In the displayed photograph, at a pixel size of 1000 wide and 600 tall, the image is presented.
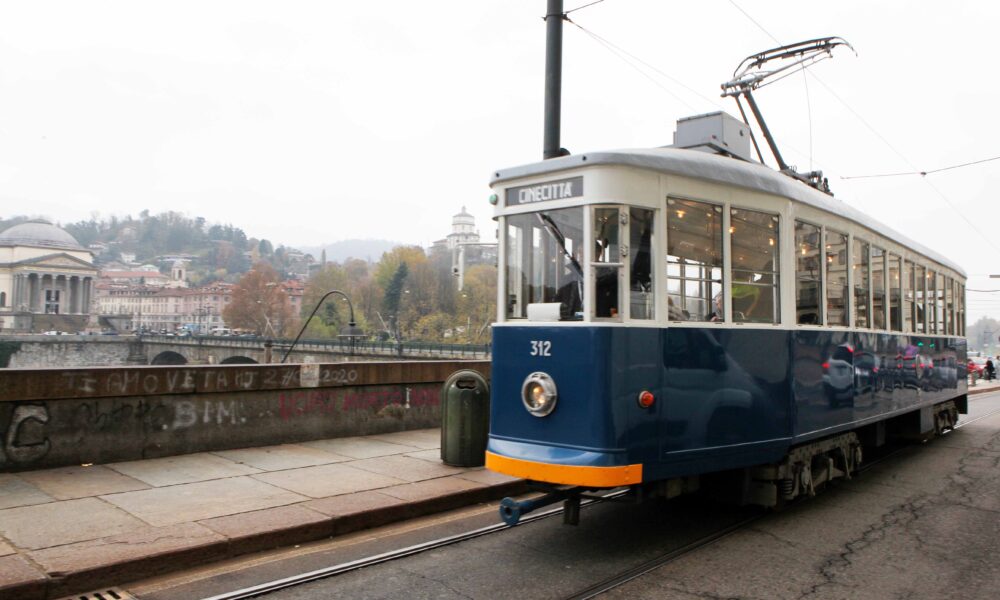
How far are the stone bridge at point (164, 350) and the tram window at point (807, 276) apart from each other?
6248 cm

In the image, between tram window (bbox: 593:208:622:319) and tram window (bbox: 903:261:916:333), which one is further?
tram window (bbox: 903:261:916:333)

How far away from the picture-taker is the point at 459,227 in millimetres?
181500

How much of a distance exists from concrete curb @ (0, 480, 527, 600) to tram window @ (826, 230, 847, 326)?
4.05 meters

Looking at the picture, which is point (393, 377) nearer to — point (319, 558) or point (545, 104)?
point (545, 104)

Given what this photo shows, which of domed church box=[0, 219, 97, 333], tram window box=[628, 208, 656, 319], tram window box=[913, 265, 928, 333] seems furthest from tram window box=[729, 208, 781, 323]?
domed church box=[0, 219, 97, 333]

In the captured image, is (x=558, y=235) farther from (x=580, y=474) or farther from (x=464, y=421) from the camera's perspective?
(x=464, y=421)

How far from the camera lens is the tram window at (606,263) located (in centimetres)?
516

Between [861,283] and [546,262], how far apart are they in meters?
4.33

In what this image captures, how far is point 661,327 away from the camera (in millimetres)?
5277

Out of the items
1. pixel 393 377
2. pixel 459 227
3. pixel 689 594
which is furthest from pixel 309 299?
pixel 689 594

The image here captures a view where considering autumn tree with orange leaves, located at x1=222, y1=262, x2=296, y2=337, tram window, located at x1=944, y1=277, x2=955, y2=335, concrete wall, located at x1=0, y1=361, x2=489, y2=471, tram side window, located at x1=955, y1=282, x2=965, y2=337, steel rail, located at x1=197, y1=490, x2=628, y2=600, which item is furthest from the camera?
autumn tree with orange leaves, located at x1=222, y1=262, x2=296, y2=337

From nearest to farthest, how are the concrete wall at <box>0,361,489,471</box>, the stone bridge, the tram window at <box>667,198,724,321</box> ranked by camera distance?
the tram window at <box>667,198,724,321</box> < the concrete wall at <box>0,361,489,471</box> < the stone bridge

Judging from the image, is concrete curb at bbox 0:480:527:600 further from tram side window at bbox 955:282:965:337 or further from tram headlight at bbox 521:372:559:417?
tram side window at bbox 955:282:965:337

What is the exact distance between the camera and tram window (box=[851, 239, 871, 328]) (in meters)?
7.58
